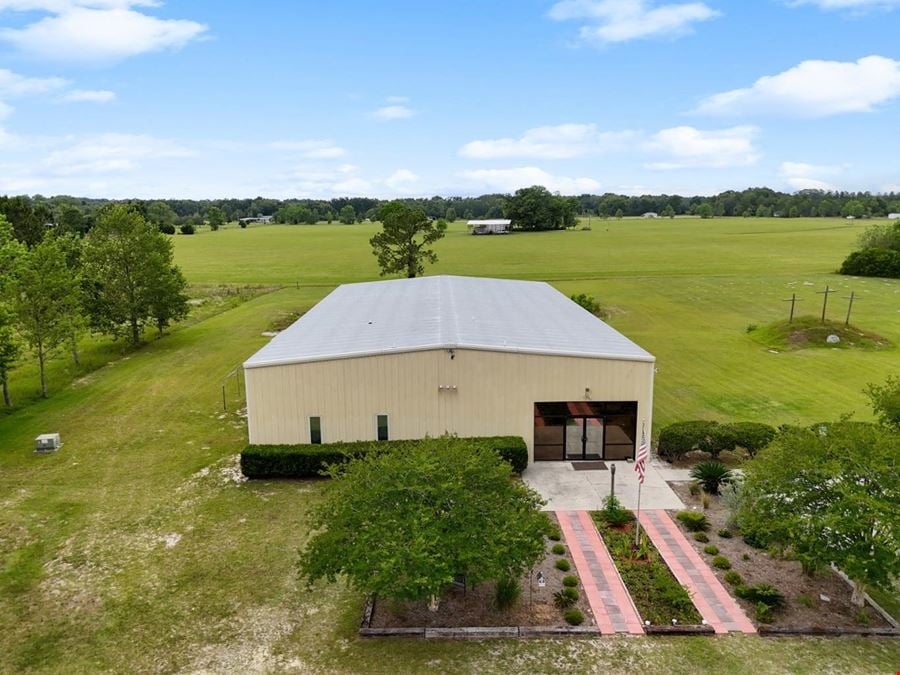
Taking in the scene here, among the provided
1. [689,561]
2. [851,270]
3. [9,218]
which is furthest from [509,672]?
[851,270]

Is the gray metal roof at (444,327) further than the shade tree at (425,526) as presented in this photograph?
Yes

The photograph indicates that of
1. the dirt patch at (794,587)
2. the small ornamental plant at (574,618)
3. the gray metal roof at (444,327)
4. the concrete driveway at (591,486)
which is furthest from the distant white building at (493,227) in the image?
the small ornamental plant at (574,618)

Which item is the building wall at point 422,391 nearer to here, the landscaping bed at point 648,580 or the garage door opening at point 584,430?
the garage door opening at point 584,430

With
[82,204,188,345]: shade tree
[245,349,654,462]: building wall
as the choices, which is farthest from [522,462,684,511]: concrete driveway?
[82,204,188,345]: shade tree

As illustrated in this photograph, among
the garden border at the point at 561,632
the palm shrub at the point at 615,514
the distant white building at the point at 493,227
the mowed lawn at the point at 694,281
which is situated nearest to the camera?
the garden border at the point at 561,632

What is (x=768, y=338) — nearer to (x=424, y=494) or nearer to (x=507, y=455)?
(x=507, y=455)

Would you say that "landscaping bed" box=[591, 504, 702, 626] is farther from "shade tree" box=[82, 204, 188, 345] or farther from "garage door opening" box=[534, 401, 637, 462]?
"shade tree" box=[82, 204, 188, 345]
